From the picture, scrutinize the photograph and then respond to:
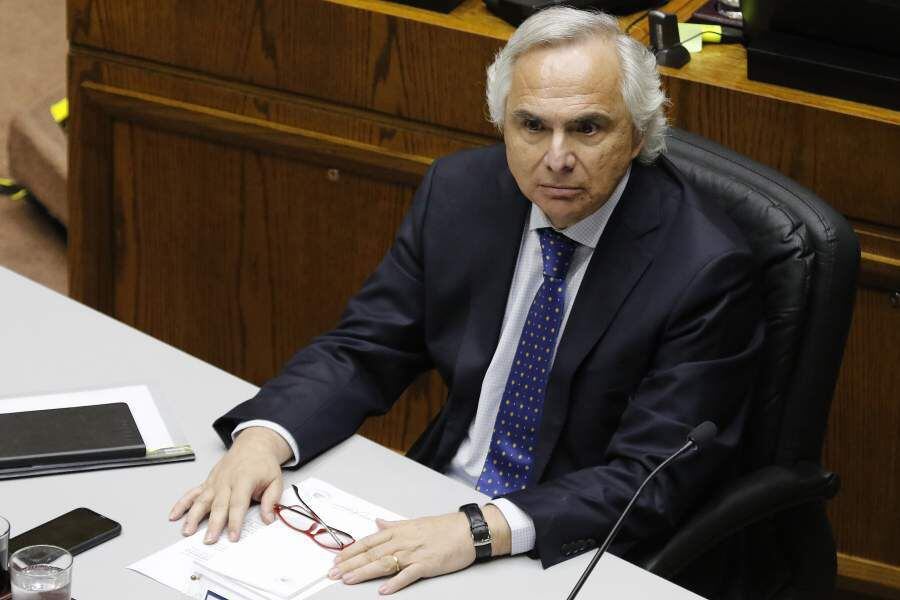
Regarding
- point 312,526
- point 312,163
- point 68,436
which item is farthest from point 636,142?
point 312,163

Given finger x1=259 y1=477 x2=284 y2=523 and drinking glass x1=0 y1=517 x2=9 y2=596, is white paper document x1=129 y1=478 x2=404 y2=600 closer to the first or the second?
finger x1=259 y1=477 x2=284 y2=523

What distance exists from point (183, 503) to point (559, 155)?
2.24 ft

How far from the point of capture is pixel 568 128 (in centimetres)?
198

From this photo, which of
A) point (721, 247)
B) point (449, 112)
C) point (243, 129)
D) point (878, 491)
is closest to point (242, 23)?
point (243, 129)

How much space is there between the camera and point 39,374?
6.75 feet

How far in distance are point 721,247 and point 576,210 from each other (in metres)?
0.21

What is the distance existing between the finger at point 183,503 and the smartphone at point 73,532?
0.07 meters

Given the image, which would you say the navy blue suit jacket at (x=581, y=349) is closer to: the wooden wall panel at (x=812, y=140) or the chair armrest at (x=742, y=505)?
the chair armrest at (x=742, y=505)

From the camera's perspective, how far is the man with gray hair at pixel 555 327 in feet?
6.25

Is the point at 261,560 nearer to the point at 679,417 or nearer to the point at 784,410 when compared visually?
the point at 679,417

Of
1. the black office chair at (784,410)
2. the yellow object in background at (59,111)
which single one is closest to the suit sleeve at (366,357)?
the black office chair at (784,410)

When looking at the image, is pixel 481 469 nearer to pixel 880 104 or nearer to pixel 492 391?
pixel 492 391

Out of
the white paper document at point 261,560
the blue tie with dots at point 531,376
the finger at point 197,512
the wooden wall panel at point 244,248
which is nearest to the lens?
the white paper document at point 261,560

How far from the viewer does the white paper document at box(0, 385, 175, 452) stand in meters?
1.92
